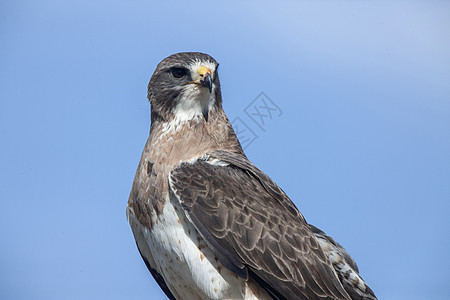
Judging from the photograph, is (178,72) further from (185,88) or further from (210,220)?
(210,220)

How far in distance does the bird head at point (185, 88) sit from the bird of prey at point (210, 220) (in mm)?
11

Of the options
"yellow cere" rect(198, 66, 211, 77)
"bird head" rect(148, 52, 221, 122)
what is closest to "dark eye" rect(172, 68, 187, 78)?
"bird head" rect(148, 52, 221, 122)

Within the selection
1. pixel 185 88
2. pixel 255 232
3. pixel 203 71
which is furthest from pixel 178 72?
pixel 255 232

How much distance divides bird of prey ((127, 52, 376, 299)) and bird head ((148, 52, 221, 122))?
0.04 ft

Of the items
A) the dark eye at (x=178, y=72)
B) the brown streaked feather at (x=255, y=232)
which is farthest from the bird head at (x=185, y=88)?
the brown streaked feather at (x=255, y=232)

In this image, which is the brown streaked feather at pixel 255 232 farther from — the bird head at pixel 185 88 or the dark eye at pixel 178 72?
the dark eye at pixel 178 72

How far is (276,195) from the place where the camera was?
625 cm

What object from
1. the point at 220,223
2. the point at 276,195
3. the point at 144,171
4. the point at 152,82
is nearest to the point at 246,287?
the point at 220,223

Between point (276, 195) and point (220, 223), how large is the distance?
82cm

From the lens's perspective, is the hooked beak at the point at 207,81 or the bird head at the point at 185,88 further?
the bird head at the point at 185,88

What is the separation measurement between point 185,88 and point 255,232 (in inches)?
70.0

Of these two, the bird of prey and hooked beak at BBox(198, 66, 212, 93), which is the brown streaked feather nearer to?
the bird of prey

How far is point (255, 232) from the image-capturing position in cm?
582

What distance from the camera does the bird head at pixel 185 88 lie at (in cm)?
653
